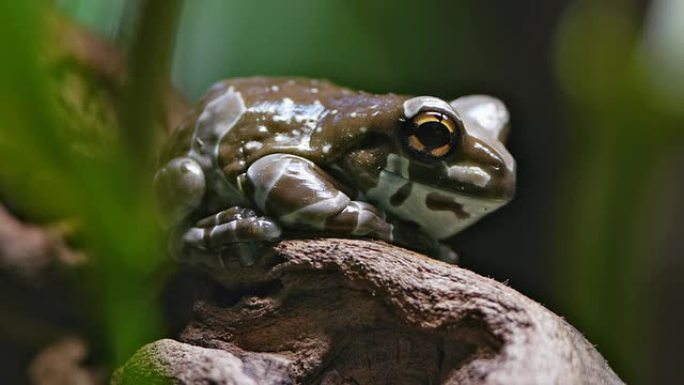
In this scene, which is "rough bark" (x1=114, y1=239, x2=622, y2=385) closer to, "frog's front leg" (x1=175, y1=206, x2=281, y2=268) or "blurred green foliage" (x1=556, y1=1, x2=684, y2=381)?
"frog's front leg" (x1=175, y1=206, x2=281, y2=268)

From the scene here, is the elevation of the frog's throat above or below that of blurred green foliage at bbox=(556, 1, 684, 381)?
above

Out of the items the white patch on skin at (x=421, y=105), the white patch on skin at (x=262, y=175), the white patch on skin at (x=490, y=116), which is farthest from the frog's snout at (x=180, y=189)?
the white patch on skin at (x=490, y=116)

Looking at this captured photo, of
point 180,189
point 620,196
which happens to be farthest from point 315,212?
point 620,196

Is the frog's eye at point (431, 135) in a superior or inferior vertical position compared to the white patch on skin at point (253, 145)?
superior

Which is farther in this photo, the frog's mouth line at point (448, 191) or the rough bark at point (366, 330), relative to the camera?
the frog's mouth line at point (448, 191)

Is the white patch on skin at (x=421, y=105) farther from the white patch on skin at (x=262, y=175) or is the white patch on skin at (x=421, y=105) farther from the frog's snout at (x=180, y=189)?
the frog's snout at (x=180, y=189)

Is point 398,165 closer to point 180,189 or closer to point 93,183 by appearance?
point 180,189

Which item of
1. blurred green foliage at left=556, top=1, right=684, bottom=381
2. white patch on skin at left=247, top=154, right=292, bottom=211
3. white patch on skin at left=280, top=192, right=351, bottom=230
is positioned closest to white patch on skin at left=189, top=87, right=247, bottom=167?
white patch on skin at left=247, top=154, right=292, bottom=211

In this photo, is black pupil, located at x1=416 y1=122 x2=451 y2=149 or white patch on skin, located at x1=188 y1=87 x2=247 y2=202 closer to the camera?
black pupil, located at x1=416 y1=122 x2=451 y2=149
